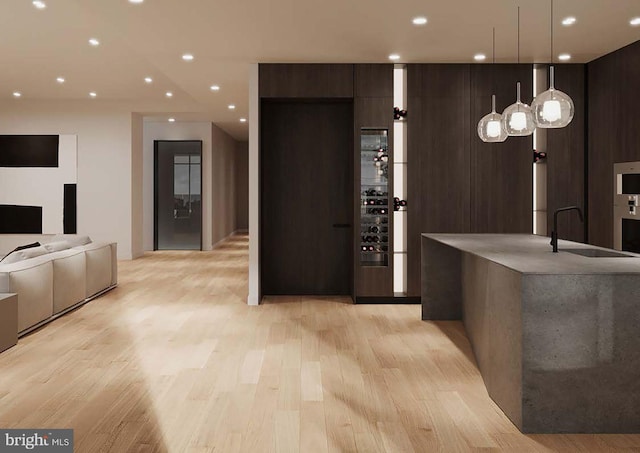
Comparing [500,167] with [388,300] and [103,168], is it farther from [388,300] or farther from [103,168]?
[103,168]

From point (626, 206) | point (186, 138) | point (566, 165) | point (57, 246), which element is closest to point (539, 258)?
point (626, 206)

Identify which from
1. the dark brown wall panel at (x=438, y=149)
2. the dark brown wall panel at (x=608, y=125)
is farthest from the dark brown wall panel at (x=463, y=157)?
the dark brown wall panel at (x=608, y=125)

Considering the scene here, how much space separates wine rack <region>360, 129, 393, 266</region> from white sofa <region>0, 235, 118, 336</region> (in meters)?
3.24

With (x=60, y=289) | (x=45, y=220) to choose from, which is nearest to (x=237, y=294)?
Result: (x=60, y=289)

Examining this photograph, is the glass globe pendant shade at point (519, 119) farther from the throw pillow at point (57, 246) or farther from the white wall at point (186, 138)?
the white wall at point (186, 138)

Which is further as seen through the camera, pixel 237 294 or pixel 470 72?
pixel 237 294

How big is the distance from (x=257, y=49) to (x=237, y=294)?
3.10 meters

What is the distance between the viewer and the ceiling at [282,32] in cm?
514

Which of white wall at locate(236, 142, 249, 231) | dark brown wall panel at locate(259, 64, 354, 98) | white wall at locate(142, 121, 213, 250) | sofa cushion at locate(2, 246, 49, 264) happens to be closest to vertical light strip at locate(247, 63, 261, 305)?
dark brown wall panel at locate(259, 64, 354, 98)

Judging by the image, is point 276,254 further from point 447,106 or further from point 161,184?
point 161,184

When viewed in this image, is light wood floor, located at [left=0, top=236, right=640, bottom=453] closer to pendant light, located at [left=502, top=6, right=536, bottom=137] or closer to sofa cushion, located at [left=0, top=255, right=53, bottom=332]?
sofa cushion, located at [left=0, top=255, right=53, bottom=332]

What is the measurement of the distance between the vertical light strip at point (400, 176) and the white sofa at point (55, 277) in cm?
362

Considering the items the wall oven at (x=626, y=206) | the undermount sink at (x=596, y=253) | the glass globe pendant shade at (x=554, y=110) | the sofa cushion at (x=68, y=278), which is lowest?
the sofa cushion at (x=68, y=278)

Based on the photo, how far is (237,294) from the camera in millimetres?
7828
